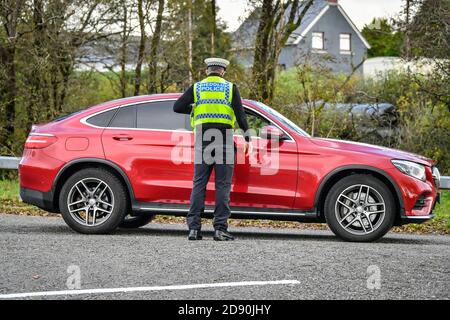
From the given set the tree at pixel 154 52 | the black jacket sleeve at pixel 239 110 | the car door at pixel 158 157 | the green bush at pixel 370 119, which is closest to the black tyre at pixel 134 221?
the car door at pixel 158 157

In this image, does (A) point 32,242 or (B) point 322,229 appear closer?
(A) point 32,242

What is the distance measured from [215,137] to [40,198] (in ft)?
7.33

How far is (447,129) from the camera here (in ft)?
61.6

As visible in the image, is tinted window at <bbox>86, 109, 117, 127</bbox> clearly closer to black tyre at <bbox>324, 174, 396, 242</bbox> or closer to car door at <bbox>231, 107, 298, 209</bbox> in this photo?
car door at <bbox>231, 107, 298, 209</bbox>

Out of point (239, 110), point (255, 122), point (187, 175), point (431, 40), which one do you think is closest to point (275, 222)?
Result: point (255, 122)

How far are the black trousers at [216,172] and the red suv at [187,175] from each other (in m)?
0.32

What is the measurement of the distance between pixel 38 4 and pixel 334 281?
15648mm

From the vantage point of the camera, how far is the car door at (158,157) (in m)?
9.66

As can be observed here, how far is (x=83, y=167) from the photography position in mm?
9891

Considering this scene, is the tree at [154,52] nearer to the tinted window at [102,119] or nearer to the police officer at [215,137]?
the tinted window at [102,119]

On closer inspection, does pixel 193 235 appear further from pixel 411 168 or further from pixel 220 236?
pixel 411 168

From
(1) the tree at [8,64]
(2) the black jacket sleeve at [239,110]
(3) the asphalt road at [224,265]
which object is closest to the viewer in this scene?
(3) the asphalt road at [224,265]

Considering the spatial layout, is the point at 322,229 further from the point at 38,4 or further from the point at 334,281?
the point at 38,4
